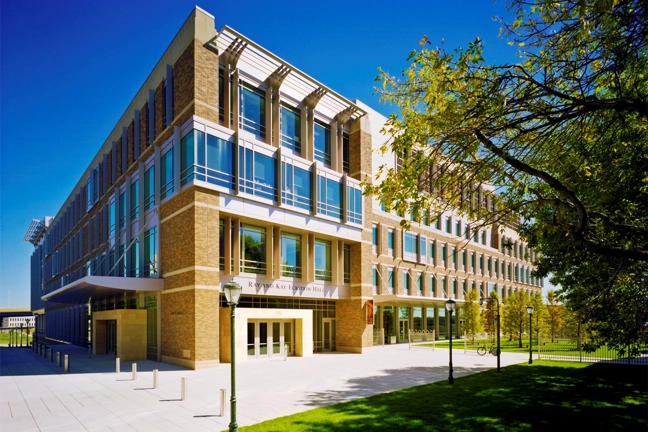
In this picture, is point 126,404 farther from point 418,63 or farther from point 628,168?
point 628,168

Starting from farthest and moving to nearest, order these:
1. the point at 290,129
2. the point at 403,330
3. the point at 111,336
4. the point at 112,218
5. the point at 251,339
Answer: the point at 403,330, the point at 112,218, the point at 111,336, the point at 290,129, the point at 251,339

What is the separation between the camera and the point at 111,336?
3288cm

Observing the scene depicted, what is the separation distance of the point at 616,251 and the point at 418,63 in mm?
5758

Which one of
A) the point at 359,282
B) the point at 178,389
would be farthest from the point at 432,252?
the point at 178,389

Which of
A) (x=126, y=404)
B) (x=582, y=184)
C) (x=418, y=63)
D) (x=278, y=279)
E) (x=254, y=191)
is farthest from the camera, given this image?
(x=278, y=279)

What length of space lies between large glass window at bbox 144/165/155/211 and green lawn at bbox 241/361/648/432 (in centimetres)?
1985

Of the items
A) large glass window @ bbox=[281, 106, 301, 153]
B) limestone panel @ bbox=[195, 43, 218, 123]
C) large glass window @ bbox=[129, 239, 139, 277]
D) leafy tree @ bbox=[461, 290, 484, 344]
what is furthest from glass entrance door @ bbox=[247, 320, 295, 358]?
leafy tree @ bbox=[461, 290, 484, 344]

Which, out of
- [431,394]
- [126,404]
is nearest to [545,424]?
[431,394]

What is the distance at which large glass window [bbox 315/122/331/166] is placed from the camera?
32.4m

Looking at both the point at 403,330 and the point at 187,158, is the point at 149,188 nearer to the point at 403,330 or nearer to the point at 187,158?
the point at 187,158

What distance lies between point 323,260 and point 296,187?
610 cm

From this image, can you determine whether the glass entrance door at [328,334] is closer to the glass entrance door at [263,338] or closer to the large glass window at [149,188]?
the glass entrance door at [263,338]

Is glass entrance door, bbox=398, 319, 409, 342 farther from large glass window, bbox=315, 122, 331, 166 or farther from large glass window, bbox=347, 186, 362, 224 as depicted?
large glass window, bbox=315, 122, 331, 166

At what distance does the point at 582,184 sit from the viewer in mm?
10555
